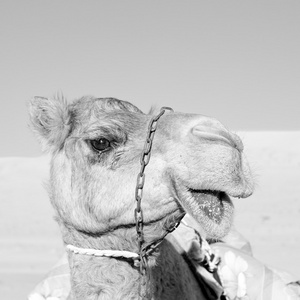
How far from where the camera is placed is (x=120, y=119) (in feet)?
8.54

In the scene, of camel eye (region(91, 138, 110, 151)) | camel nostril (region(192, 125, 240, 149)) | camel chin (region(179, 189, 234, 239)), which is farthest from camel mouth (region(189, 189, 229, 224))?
camel eye (region(91, 138, 110, 151))

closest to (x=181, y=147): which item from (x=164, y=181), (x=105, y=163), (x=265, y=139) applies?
(x=164, y=181)

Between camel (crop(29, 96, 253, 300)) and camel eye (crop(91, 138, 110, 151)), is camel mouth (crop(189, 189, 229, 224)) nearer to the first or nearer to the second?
camel (crop(29, 96, 253, 300))

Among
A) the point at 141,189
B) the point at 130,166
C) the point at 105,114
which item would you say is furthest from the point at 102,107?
the point at 141,189

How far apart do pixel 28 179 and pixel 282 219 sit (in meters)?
18.1

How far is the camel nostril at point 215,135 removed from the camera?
7.41ft

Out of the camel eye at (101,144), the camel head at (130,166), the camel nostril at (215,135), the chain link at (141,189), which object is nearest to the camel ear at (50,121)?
the camel head at (130,166)

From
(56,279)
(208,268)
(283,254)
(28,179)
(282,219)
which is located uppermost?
(208,268)

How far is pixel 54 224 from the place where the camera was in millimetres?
18250

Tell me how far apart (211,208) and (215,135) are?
0.29m

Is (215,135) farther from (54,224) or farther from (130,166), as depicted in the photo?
(54,224)

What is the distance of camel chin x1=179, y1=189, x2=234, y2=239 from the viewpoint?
225 cm

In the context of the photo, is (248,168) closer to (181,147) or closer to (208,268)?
(181,147)

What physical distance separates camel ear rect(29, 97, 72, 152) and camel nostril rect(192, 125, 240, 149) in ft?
2.43
